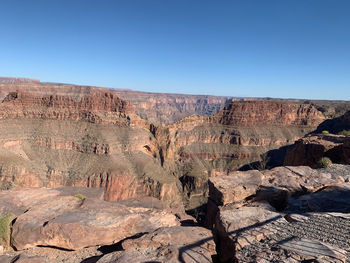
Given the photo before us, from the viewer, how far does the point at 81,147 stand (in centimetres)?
5325

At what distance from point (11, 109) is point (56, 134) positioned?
15073mm

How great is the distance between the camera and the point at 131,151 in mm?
56125

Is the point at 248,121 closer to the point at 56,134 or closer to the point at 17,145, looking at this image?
the point at 56,134

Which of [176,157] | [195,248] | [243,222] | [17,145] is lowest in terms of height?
[176,157]

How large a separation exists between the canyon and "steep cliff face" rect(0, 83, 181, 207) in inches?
10.7

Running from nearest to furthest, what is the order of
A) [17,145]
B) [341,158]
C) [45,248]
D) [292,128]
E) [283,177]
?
[45,248], [283,177], [341,158], [17,145], [292,128]

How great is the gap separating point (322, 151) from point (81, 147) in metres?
52.0

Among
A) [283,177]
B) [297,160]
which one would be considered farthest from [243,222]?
[297,160]

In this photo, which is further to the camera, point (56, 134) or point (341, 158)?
point (56, 134)

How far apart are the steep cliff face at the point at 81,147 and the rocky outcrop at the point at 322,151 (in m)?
31.6

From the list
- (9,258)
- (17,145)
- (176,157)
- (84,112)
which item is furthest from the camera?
(176,157)

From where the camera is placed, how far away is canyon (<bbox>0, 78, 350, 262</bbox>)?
8.12 m

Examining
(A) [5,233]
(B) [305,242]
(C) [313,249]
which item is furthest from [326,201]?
(A) [5,233]

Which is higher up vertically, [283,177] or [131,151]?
[283,177]
